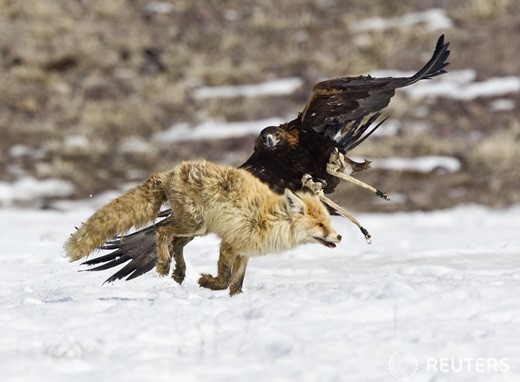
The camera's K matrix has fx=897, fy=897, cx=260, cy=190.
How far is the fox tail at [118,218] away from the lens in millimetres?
5711

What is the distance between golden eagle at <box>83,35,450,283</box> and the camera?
6.72m

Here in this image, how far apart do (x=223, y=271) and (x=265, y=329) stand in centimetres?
150

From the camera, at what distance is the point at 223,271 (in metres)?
5.57

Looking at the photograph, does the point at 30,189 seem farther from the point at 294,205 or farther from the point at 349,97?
the point at 294,205

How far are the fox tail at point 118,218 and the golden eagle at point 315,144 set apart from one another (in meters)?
0.74

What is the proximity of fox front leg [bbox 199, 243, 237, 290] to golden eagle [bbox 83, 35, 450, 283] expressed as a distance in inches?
40.0

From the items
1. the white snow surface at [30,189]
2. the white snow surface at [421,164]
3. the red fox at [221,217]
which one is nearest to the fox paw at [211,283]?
the red fox at [221,217]

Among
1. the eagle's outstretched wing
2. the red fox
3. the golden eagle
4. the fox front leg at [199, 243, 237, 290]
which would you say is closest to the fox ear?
the red fox

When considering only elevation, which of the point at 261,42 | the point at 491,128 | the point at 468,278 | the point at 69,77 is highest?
the point at 261,42

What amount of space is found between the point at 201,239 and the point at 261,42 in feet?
34.9

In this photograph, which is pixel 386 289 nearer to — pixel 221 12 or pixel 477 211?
pixel 477 211

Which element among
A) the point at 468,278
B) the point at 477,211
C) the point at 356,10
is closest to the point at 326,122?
the point at 468,278

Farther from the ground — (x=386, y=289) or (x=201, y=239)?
(x=201, y=239)

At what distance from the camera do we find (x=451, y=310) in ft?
14.7
